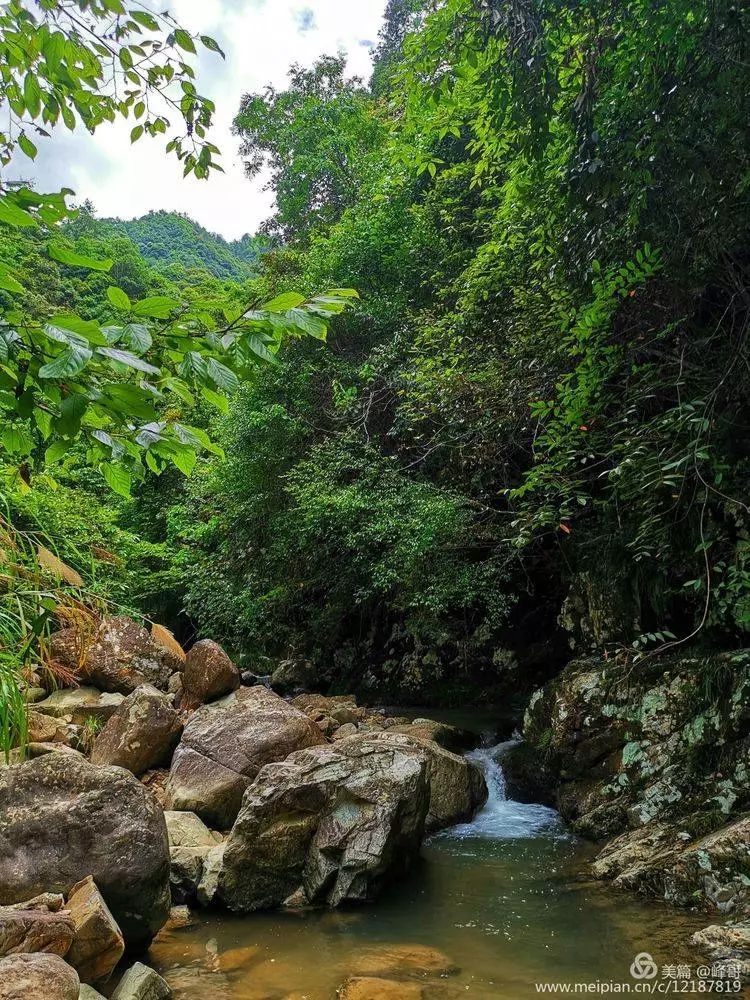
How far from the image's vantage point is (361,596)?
11.6 metres

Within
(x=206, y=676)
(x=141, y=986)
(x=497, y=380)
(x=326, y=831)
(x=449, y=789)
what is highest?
(x=497, y=380)

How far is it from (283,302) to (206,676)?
9300mm

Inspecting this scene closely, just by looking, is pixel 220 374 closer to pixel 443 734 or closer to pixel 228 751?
pixel 228 751

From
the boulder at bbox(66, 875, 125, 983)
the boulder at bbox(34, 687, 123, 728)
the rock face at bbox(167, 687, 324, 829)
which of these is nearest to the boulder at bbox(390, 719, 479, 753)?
the rock face at bbox(167, 687, 324, 829)

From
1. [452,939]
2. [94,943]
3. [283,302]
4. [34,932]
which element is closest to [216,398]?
[283,302]

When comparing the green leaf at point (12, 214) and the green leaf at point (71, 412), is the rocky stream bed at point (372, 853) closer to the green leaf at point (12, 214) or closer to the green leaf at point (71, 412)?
the green leaf at point (71, 412)

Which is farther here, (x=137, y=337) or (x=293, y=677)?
(x=293, y=677)

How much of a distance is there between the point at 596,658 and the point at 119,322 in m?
7.23

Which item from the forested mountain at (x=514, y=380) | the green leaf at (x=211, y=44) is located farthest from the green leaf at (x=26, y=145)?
the forested mountain at (x=514, y=380)

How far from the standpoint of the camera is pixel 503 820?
287 inches

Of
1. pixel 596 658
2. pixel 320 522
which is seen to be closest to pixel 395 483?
pixel 320 522

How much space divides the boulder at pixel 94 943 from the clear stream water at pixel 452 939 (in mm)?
Result: 511

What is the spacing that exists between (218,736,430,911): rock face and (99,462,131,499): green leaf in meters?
4.87

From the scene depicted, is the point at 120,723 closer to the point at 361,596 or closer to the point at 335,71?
the point at 361,596
